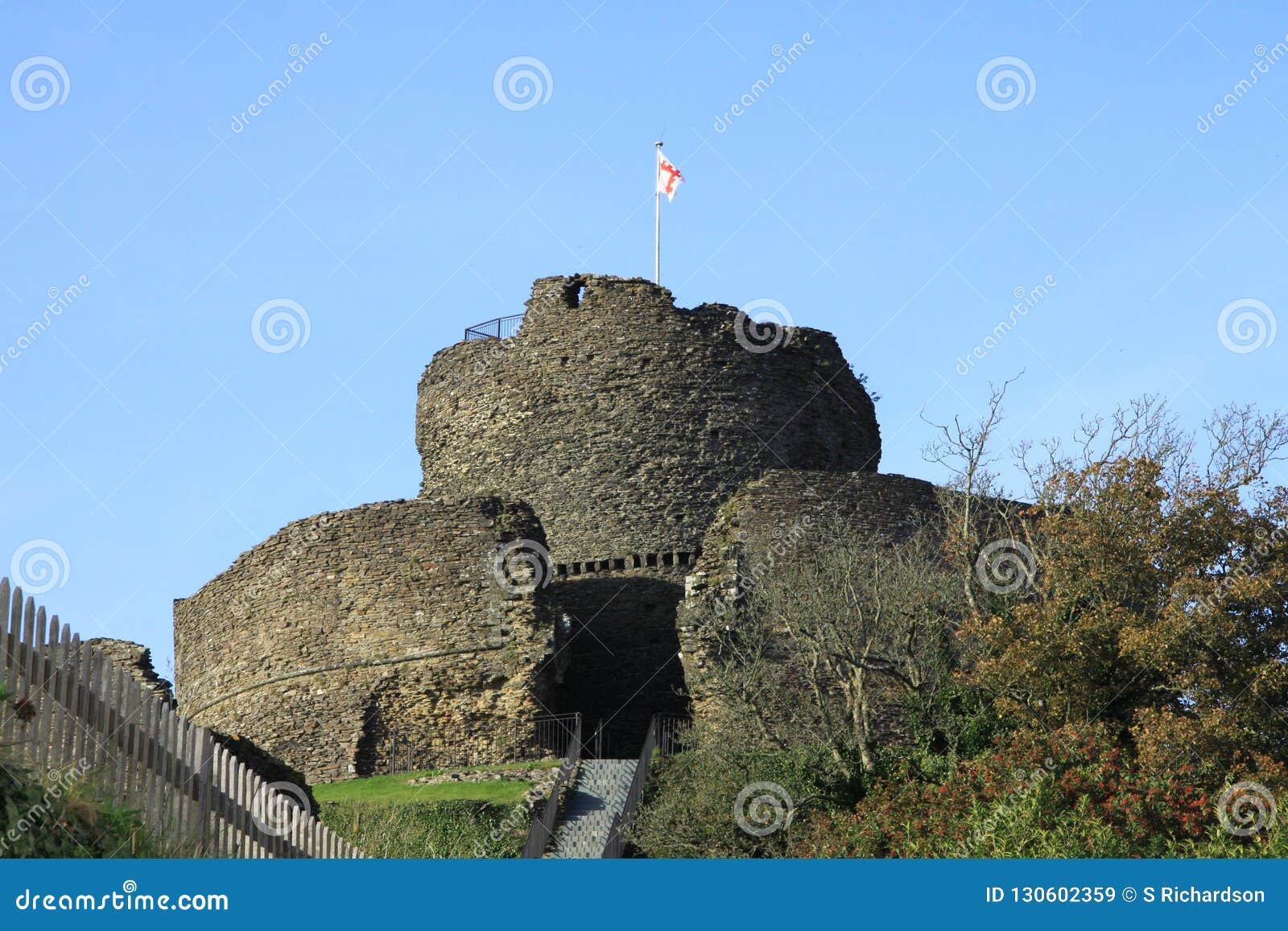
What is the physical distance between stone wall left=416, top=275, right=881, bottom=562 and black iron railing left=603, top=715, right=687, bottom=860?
4120mm

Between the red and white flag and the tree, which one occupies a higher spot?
the red and white flag

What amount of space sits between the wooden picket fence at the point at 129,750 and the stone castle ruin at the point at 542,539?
1390 centimetres

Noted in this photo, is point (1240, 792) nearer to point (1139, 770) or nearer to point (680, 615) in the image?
point (1139, 770)

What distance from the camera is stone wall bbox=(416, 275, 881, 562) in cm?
3338

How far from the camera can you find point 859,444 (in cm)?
3638

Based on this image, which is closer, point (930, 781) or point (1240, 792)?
point (1240, 792)

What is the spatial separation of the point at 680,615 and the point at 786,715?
2475mm

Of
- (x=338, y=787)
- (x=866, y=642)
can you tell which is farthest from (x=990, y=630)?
(x=338, y=787)

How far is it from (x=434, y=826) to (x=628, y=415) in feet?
39.4

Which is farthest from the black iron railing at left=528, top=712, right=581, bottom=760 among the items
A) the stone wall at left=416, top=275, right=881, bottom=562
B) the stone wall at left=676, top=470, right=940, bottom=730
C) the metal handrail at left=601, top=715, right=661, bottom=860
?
the stone wall at left=416, top=275, right=881, bottom=562

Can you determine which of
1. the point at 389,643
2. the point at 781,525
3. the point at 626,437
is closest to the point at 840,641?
the point at 781,525

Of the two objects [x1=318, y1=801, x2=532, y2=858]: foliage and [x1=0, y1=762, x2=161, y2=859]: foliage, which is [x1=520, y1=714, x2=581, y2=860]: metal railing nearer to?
[x1=318, y1=801, x2=532, y2=858]: foliage

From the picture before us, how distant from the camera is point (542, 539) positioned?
1190 inches

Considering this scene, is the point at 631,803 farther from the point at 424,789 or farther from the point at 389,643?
the point at 389,643
